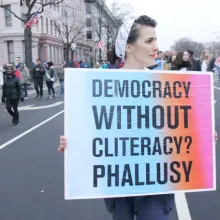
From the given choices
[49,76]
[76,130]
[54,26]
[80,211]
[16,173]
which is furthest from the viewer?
[54,26]

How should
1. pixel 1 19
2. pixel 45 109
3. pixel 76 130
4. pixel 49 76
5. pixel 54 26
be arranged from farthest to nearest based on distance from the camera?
pixel 54 26, pixel 1 19, pixel 49 76, pixel 45 109, pixel 76 130

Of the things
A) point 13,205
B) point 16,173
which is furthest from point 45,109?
point 13,205

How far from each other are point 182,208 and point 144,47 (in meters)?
2.32

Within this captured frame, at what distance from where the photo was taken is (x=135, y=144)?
255cm

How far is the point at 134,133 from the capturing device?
254 centimetres

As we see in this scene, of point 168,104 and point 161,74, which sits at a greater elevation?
point 161,74

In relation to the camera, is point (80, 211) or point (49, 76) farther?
point (49, 76)

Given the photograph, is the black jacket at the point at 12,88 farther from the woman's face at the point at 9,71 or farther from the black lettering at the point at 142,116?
the black lettering at the point at 142,116

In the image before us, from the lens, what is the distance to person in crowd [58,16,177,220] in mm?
2586

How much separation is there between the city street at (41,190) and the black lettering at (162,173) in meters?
1.61

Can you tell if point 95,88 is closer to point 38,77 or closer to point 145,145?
point 145,145

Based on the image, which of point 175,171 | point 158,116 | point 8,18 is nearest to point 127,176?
point 175,171

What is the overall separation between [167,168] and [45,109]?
1265cm

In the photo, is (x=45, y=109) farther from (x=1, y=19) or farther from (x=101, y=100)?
(x=1, y=19)
